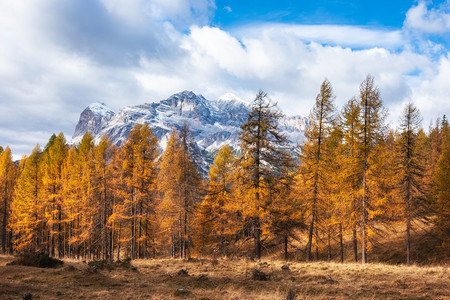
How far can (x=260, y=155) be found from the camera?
23234mm

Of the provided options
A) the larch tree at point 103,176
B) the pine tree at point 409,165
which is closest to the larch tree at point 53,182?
the larch tree at point 103,176

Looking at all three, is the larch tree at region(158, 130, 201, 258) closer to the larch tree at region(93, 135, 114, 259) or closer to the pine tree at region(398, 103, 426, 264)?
the larch tree at region(93, 135, 114, 259)

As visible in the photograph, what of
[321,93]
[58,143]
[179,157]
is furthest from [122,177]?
[321,93]

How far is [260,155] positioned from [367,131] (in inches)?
345

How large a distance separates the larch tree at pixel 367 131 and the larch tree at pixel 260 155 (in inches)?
235

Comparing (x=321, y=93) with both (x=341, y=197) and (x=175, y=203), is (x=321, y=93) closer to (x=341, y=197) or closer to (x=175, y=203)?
(x=341, y=197)

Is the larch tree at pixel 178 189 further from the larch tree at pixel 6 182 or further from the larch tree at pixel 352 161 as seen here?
the larch tree at pixel 6 182

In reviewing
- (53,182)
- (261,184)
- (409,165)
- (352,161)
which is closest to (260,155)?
(261,184)

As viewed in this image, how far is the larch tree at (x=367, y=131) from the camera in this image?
70.6 feet

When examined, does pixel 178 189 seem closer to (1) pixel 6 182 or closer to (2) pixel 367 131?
(2) pixel 367 131

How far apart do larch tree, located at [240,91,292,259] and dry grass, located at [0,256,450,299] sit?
15.0 feet

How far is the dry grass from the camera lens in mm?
12312

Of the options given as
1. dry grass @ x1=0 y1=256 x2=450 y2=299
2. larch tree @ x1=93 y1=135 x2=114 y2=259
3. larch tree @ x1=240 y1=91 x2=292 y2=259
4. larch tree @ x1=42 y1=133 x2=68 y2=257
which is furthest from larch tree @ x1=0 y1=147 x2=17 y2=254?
larch tree @ x1=240 y1=91 x2=292 y2=259

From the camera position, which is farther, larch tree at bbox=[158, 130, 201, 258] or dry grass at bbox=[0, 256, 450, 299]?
larch tree at bbox=[158, 130, 201, 258]
